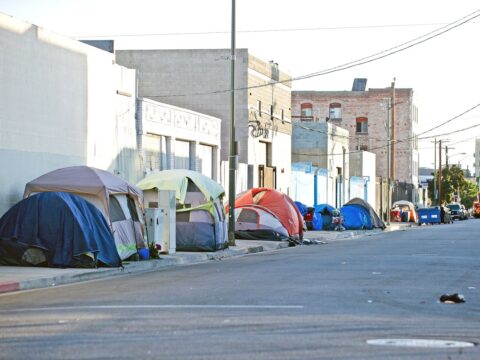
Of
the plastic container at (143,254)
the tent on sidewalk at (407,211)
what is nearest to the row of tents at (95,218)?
the plastic container at (143,254)

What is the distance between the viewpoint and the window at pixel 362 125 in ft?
344

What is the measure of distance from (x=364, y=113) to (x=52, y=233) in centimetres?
8321

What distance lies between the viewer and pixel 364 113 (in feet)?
346

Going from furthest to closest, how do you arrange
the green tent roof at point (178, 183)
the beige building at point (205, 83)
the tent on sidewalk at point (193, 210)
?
1. the beige building at point (205, 83)
2. the tent on sidewalk at point (193, 210)
3. the green tent roof at point (178, 183)

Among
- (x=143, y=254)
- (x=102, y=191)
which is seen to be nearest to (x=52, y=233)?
(x=102, y=191)

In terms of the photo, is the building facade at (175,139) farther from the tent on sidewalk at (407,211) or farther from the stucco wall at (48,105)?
the tent on sidewalk at (407,211)

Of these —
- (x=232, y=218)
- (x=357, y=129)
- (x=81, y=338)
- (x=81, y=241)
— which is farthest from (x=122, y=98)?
(x=357, y=129)

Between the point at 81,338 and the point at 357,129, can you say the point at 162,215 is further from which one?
the point at 357,129

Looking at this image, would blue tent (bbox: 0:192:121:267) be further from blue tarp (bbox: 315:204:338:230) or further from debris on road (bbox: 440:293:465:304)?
blue tarp (bbox: 315:204:338:230)

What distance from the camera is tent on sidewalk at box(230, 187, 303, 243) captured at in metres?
41.4

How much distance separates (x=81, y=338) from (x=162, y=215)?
705 inches

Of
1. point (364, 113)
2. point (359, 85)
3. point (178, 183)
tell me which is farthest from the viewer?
point (359, 85)

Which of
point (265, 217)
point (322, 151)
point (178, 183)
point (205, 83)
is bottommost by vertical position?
point (265, 217)

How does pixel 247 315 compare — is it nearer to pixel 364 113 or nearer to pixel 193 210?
pixel 193 210
